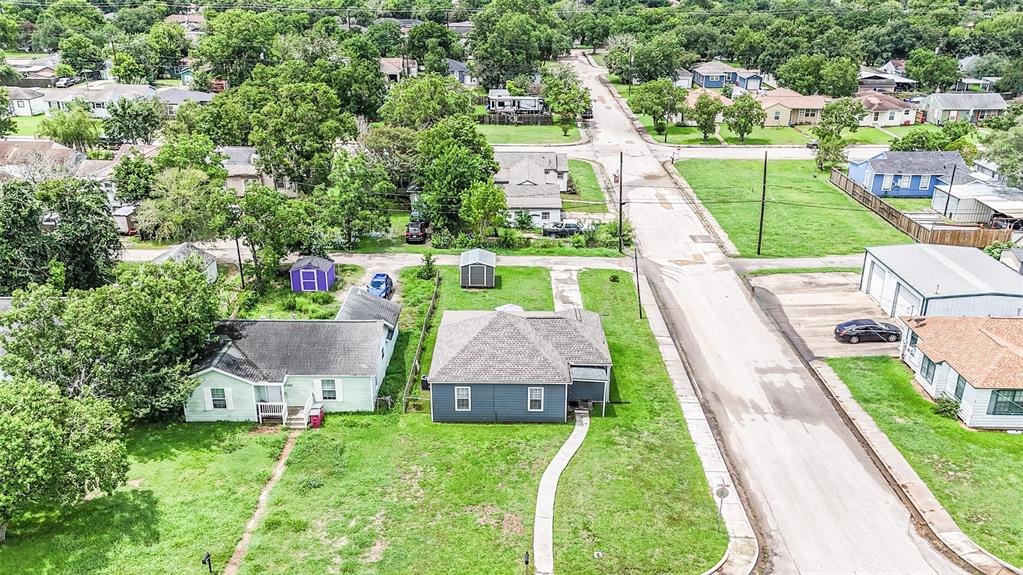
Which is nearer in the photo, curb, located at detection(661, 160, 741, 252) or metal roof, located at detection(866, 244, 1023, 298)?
metal roof, located at detection(866, 244, 1023, 298)

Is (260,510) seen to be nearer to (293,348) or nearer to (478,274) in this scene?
(293,348)

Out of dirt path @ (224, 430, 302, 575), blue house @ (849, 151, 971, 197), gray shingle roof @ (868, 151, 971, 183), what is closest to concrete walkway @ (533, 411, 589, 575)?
dirt path @ (224, 430, 302, 575)

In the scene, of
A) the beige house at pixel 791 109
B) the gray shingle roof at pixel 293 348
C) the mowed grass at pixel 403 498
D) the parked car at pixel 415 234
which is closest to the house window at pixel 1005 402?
the mowed grass at pixel 403 498

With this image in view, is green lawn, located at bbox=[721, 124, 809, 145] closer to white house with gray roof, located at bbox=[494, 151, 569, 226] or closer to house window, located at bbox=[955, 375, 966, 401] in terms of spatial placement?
white house with gray roof, located at bbox=[494, 151, 569, 226]

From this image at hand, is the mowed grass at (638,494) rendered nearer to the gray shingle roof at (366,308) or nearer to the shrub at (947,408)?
the shrub at (947,408)

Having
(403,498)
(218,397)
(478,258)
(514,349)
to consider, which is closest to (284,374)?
(218,397)
